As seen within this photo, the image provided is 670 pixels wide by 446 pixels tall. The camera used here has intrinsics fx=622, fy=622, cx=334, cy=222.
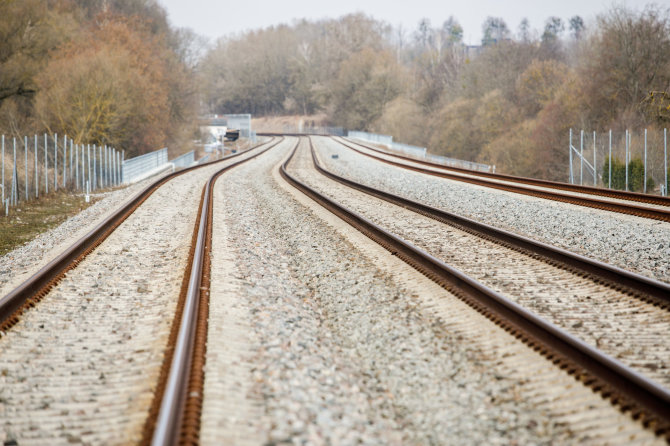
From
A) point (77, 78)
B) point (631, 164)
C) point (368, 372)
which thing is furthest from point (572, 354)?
point (77, 78)

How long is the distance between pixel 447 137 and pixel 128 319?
5501 cm

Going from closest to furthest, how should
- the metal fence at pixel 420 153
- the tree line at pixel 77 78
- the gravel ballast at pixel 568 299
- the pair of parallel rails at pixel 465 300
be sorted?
1. the pair of parallel rails at pixel 465 300
2. the gravel ballast at pixel 568 299
3. the tree line at pixel 77 78
4. the metal fence at pixel 420 153

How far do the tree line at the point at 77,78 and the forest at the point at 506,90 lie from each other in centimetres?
2080

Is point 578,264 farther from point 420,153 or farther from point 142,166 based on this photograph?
point 420,153

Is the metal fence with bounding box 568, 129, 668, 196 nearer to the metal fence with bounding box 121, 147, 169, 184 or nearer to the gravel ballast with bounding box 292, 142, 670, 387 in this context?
the gravel ballast with bounding box 292, 142, 670, 387

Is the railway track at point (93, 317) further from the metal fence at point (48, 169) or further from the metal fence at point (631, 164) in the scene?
the metal fence at point (631, 164)

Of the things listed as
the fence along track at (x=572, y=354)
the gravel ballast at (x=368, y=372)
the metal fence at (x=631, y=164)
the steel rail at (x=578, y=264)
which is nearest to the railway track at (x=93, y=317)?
the gravel ballast at (x=368, y=372)

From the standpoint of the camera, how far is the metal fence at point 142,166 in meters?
32.6

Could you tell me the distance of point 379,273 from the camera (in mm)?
9086

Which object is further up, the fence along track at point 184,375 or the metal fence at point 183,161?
the metal fence at point 183,161

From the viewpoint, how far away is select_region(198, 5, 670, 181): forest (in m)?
37.6

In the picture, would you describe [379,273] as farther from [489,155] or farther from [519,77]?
[519,77]

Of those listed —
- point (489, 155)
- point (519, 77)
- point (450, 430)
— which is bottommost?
point (450, 430)

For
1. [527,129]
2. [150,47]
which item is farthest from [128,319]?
[150,47]
